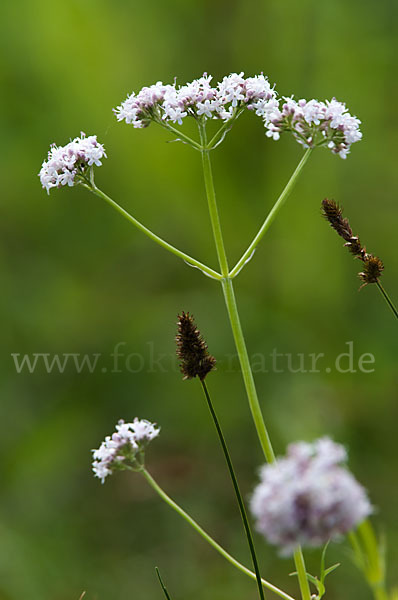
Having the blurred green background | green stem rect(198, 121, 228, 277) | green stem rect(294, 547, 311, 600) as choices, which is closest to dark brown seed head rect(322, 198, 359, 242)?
green stem rect(198, 121, 228, 277)

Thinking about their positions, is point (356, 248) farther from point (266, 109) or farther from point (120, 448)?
point (120, 448)

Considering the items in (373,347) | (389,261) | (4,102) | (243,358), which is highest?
(4,102)

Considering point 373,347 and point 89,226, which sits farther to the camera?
point 89,226

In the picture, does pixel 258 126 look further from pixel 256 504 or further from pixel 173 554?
pixel 256 504

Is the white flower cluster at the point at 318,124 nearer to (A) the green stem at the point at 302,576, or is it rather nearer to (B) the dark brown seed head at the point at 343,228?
(B) the dark brown seed head at the point at 343,228

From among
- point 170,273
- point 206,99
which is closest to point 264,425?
point 206,99

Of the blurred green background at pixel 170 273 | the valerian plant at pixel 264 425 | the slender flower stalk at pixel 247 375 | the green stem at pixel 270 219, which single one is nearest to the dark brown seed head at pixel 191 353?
the valerian plant at pixel 264 425

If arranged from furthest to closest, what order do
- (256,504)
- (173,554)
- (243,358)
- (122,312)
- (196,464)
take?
(122,312)
(196,464)
(173,554)
(243,358)
(256,504)

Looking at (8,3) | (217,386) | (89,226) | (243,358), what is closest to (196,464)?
(217,386)
